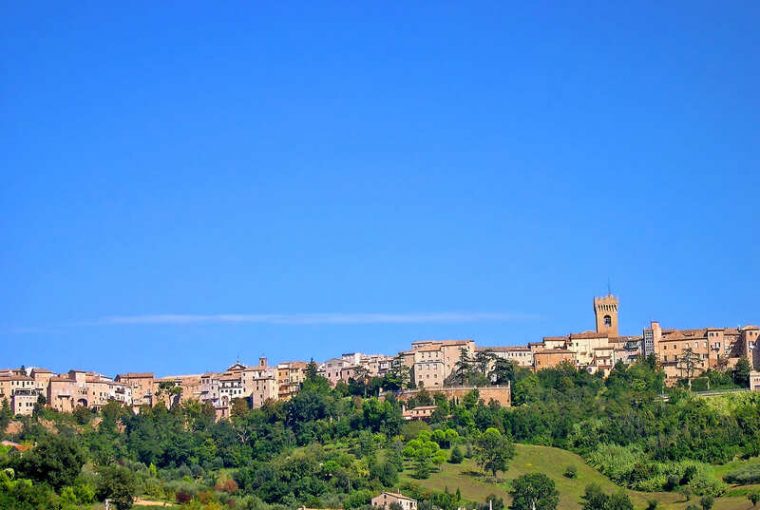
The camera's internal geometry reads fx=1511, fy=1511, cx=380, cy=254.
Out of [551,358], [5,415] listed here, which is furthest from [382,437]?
[5,415]

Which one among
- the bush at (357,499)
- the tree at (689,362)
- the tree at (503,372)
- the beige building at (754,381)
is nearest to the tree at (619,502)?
the bush at (357,499)

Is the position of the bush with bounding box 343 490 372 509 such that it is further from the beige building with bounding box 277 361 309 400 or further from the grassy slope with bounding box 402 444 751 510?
the beige building with bounding box 277 361 309 400

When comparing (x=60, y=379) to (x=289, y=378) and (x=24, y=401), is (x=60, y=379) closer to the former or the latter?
(x=24, y=401)

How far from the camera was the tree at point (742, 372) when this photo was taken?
88.3 meters

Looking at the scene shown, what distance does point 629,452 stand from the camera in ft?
262

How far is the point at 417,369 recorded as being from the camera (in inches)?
3777

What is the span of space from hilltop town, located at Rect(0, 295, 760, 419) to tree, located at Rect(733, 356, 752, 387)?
738 mm

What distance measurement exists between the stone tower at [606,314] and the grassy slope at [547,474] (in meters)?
23.7

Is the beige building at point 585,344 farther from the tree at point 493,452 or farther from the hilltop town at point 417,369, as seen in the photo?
the tree at point 493,452

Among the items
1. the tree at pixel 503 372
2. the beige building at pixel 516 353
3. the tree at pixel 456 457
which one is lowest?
the tree at pixel 456 457

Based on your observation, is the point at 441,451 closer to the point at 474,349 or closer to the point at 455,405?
the point at 455,405

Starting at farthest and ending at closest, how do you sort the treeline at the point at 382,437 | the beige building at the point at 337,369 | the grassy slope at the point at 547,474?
the beige building at the point at 337,369, the treeline at the point at 382,437, the grassy slope at the point at 547,474

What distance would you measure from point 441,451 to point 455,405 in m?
8.91

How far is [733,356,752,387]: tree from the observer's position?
88312 millimetres
